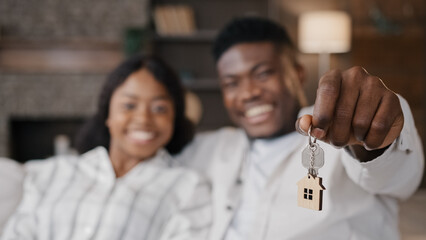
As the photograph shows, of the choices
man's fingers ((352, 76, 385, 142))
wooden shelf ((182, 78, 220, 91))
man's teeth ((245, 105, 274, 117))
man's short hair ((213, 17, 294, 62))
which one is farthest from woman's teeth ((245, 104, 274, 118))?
wooden shelf ((182, 78, 220, 91))

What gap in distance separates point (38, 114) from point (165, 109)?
2919 mm

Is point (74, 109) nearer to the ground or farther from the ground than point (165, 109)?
nearer to the ground

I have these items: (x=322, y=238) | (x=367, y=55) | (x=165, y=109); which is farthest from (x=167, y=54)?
(x=322, y=238)

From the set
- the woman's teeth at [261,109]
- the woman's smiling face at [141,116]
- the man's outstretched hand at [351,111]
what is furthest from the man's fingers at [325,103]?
the woman's smiling face at [141,116]

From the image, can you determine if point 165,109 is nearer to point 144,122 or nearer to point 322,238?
point 144,122

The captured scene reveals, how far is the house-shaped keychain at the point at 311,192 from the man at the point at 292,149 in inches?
2.5

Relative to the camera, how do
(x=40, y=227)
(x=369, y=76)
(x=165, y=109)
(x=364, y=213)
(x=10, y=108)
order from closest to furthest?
(x=369, y=76) → (x=364, y=213) → (x=40, y=227) → (x=165, y=109) → (x=10, y=108)

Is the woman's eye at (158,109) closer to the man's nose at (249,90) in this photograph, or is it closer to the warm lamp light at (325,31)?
the man's nose at (249,90)

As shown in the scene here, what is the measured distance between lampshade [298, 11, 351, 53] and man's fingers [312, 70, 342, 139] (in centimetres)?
303

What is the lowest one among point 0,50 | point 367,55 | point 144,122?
point 367,55

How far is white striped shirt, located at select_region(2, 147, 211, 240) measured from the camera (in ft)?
3.92

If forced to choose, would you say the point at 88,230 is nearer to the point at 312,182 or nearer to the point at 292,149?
the point at 292,149

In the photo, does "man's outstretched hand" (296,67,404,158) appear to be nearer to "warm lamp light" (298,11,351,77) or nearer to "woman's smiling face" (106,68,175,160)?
"woman's smiling face" (106,68,175,160)

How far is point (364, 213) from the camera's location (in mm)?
1032
